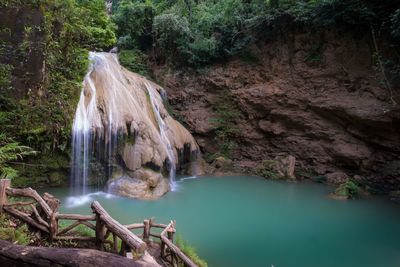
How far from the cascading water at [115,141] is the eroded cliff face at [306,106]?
4.55 meters

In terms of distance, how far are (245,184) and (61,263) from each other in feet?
28.9

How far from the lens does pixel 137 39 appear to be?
50.3 feet

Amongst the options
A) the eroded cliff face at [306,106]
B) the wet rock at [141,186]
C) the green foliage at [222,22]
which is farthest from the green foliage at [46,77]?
the eroded cliff face at [306,106]

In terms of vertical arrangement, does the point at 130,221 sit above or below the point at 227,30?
below

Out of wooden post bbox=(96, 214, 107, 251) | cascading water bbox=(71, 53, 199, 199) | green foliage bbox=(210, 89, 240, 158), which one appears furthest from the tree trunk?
green foliage bbox=(210, 89, 240, 158)

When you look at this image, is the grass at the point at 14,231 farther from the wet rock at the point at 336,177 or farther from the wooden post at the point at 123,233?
the wet rock at the point at 336,177

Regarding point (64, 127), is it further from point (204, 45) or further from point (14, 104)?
point (204, 45)

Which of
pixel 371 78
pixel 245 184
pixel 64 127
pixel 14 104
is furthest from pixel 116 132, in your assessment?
pixel 371 78

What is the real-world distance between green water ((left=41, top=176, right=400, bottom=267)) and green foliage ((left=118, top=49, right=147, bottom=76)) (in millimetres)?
8297

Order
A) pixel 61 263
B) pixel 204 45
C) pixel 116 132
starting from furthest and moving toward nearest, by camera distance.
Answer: pixel 204 45 → pixel 116 132 → pixel 61 263

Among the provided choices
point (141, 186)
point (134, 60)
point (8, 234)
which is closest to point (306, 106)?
point (141, 186)

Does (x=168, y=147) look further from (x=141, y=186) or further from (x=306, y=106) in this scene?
(x=306, y=106)

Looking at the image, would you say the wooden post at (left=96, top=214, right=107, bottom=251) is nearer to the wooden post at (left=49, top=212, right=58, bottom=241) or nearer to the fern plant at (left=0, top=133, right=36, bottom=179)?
the wooden post at (left=49, top=212, right=58, bottom=241)

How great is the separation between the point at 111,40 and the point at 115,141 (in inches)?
197
